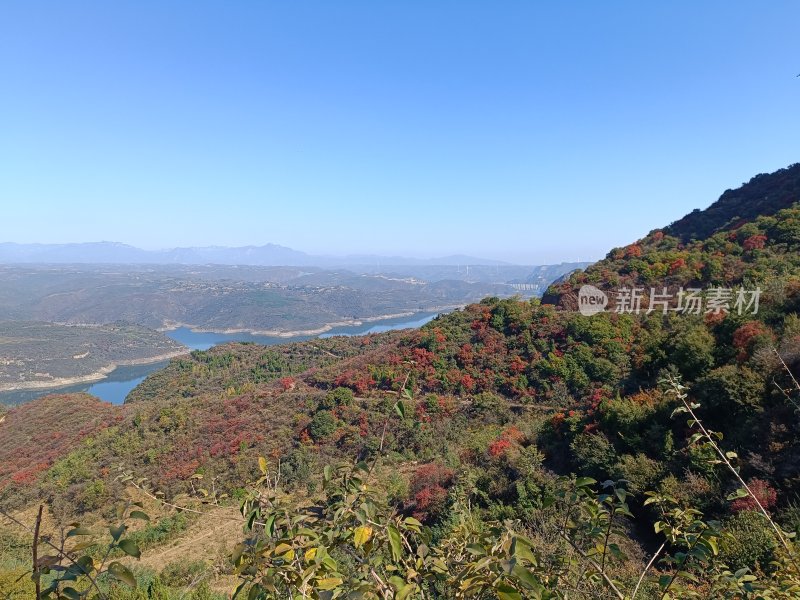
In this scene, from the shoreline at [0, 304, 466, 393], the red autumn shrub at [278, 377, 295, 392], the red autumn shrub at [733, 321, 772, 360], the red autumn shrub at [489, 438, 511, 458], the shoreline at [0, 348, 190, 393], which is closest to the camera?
the red autumn shrub at [733, 321, 772, 360]

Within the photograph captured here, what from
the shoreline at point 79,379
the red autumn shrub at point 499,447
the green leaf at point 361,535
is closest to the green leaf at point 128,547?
the green leaf at point 361,535

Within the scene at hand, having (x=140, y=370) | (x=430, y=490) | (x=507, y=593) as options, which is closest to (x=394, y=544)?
(x=507, y=593)

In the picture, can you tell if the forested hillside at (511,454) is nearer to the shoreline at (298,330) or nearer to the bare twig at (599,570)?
the bare twig at (599,570)

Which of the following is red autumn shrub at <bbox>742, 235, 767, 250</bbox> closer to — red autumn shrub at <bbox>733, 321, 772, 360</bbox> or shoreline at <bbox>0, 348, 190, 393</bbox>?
red autumn shrub at <bbox>733, 321, 772, 360</bbox>

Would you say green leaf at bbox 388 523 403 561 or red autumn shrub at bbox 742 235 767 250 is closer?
green leaf at bbox 388 523 403 561

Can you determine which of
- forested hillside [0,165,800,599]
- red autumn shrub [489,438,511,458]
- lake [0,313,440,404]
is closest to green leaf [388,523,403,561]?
forested hillside [0,165,800,599]

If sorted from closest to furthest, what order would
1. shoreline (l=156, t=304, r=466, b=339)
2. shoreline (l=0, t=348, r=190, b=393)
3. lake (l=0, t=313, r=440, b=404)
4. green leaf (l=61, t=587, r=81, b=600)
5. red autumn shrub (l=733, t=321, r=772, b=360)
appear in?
green leaf (l=61, t=587, r=81, b=600)
red autumn shrub (l=733, t=321, r=772, b=360)
lake (l=0, t=313, r=440, b=404)
shoreline (l=0, t=348, r=190, b=393)
shoreline (l=156, t=304, r=466, b=339)

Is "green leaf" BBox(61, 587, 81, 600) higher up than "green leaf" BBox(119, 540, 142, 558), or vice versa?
"green leaf" BBox(119, 540, 142, 558)
